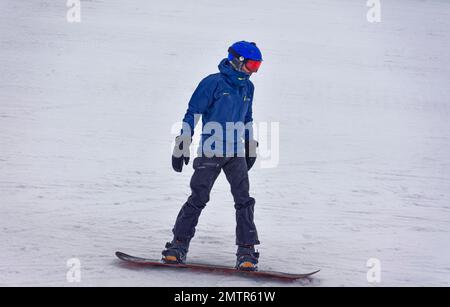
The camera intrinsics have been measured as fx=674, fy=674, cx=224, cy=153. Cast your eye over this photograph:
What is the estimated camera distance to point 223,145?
15.7 ft

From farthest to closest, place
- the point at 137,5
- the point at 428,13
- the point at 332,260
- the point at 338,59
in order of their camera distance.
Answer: the point at 428,13 → the point at 137,5 → the point at 338,59 → the point at 332,260

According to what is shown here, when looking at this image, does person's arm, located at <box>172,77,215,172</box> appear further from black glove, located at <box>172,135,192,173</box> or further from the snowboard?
the snowboard

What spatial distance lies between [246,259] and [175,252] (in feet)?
1.70

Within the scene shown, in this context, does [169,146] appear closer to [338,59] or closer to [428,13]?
[338,59]

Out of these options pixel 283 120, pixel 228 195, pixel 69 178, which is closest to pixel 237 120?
pixel 228 195

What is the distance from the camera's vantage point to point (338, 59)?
1190 centimetres

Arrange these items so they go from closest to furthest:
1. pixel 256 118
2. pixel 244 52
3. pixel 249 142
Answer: pixel 244 52 < pixel 249 142 < pixel 256 118

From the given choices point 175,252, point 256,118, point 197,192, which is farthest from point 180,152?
point 256,118

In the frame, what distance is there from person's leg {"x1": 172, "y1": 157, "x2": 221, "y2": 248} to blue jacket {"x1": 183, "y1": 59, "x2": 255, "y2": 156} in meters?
0.09

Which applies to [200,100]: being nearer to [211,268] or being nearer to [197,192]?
[197,192]

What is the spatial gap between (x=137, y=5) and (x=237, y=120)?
9.44 meters

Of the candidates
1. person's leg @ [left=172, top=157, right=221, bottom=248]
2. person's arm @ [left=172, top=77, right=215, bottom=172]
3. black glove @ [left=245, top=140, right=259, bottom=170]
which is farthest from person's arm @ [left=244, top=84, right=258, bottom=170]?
person's arm @ [left=172, top=77, right=215, bottom=172]

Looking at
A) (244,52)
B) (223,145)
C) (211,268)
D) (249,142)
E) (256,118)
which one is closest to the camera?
(244,52)

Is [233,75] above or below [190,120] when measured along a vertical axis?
above
